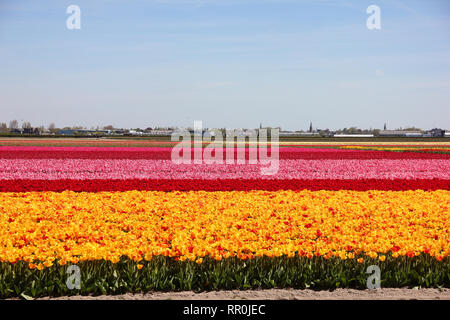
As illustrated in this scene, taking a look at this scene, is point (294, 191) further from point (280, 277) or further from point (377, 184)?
point (280, 277)

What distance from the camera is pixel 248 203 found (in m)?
13.5

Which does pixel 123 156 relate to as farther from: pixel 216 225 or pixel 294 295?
pixel 294 295

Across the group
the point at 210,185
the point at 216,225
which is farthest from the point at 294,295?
the point at 210,185

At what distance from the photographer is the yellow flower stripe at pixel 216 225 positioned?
8133 mm

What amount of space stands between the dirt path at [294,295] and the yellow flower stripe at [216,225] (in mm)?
742

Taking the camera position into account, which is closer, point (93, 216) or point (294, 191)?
point (93, 216)

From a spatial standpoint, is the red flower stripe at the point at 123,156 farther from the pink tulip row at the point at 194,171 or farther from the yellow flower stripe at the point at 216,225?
the yellow flower stripe at the point at 216,225

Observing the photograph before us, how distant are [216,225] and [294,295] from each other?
140 inches

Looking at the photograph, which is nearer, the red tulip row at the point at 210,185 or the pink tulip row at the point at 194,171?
the red tulip row at the point at 210,185

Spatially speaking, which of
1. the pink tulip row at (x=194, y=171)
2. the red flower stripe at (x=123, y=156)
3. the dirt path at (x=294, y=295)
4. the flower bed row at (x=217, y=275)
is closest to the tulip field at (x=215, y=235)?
the flower bed row at (x=217, y=275)

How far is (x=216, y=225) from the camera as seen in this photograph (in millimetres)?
10328
